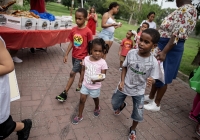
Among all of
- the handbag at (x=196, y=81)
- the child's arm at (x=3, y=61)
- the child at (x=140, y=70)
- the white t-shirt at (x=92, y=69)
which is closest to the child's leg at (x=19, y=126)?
the child's arm at (x=3, y=61)

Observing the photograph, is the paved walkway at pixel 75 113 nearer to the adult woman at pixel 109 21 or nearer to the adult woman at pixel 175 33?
the adult woman at pixel 175 33

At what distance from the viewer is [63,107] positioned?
2.99 meters

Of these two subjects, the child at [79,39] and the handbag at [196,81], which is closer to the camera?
the child at [79,39]

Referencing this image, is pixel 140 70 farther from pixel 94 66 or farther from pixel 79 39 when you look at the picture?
pixel 79 39

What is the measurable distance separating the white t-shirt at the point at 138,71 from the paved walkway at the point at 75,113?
0.80 meters

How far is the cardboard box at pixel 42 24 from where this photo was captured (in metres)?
4.49

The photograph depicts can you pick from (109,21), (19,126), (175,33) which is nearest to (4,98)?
(19,126)

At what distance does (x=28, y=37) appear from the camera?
422cm

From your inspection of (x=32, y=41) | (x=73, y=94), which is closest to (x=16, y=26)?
(x=32, y=41)

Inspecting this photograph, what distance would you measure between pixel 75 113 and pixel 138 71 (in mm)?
1377

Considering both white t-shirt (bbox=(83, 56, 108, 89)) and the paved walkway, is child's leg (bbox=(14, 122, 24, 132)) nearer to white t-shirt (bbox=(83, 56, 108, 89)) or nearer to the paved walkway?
the paved walkway

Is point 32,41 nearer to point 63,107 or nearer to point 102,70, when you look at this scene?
point 63,107

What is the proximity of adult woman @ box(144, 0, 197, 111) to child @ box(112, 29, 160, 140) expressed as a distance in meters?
0.70

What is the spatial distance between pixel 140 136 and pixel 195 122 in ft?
4.83
